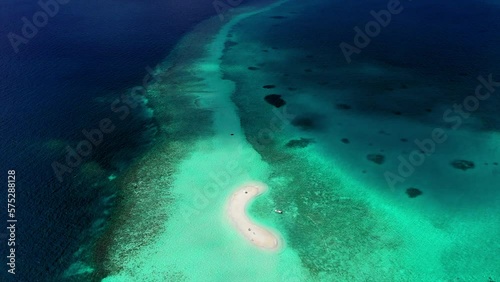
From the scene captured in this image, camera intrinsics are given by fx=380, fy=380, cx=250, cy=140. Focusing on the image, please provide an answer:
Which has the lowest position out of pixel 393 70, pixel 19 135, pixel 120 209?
pixel 393 70

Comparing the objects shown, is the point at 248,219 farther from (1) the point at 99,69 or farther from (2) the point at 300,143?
(1) the point at 99,69

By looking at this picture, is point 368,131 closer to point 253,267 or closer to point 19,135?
point 253,267

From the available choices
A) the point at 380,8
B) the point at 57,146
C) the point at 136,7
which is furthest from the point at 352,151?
the point at 136,7
